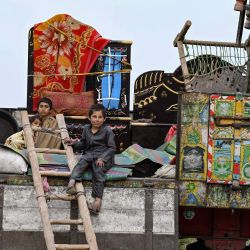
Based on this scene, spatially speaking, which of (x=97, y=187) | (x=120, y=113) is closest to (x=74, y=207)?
(x=97, y=187)

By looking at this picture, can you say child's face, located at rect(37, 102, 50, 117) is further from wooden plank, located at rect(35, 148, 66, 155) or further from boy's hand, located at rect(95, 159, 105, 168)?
boy's hand, located at rect(95, 159, 105, 168)

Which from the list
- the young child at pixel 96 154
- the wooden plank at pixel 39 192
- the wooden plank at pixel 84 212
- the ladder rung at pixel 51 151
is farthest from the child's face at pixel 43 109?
the wooden plank at pixel 84 212

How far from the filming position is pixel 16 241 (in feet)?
32.5

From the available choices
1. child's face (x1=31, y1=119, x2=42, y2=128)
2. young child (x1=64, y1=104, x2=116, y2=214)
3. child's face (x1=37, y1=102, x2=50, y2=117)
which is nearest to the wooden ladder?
young child (x1=64, y1=104, x2=116, y2=214)

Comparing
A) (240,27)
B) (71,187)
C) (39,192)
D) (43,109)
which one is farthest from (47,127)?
(240,27)

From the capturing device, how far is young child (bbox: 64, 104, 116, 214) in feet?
32.7

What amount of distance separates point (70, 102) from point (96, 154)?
8.32 feet

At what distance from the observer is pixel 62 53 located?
12898mm

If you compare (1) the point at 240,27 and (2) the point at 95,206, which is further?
(1) the point at 240,27

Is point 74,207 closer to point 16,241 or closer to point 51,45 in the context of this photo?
point 16,241

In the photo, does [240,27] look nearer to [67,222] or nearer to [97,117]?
[97,117]

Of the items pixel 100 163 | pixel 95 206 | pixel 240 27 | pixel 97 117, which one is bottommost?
pixel 95 206

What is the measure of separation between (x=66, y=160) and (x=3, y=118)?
3055mm

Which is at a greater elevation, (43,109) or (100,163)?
(43,109)
